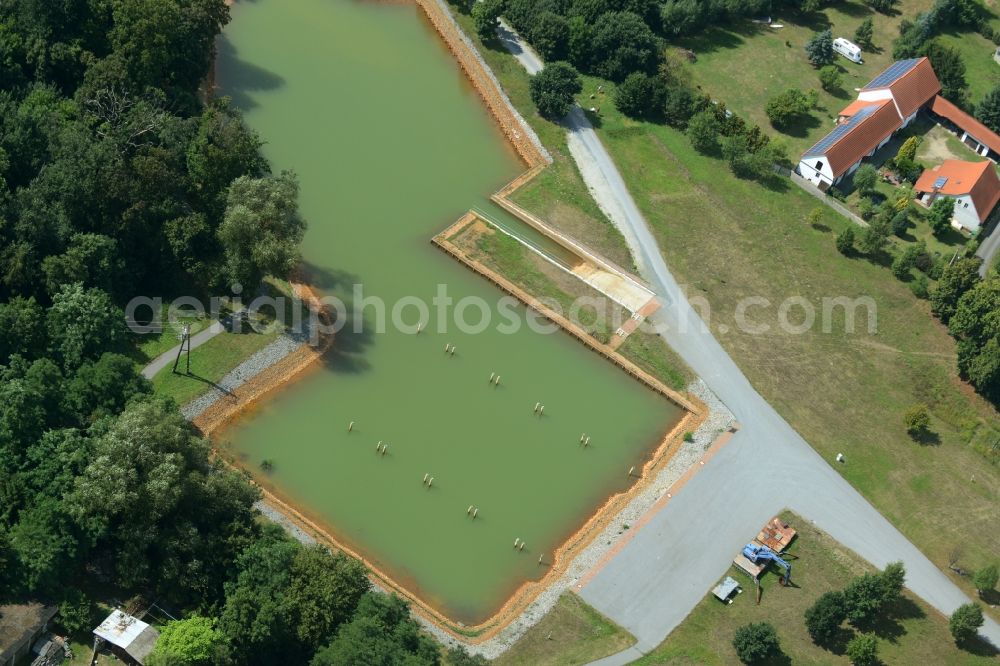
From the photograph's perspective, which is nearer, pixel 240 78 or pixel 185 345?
pixel 185 345

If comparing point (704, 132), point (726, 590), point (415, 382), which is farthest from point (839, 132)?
point (726, 590)

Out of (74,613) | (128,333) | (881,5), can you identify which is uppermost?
(881,5)

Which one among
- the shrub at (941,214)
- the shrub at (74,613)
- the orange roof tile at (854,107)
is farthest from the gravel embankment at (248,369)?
the orange roof tile at (854,107)

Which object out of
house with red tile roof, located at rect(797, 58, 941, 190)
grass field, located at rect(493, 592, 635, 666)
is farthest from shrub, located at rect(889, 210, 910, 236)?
grass field, located at rect(493, 592, 635, 666)

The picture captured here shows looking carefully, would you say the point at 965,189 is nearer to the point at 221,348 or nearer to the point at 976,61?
the point at 976,61

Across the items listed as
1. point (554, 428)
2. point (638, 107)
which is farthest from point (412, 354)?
point (638, 107)

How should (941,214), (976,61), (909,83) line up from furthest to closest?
(976,61), (909,83), (941,214)

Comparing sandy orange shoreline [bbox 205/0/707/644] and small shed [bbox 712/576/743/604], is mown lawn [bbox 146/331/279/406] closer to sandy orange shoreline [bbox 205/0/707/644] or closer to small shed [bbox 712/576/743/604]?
sandy orange shoreline [bbox 205/0/707/644]
